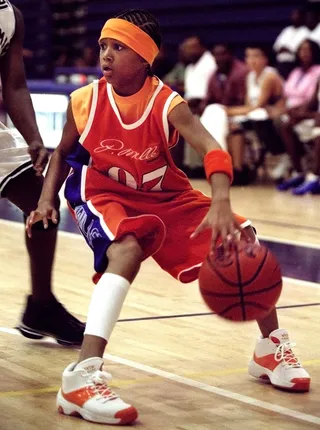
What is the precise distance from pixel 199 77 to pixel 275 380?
927cm

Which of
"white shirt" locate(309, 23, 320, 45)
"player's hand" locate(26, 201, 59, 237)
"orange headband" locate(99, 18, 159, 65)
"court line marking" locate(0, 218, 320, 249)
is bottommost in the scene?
"court line marking" locate(0, 218, 320, 249)

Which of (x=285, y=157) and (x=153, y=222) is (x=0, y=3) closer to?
(x=153, y=222)

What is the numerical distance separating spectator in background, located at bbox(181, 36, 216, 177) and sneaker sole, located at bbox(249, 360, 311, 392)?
8.40m

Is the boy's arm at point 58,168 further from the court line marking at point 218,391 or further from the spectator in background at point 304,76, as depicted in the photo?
the spectator in background at point 304,76

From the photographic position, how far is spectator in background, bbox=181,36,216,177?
40.6 ft

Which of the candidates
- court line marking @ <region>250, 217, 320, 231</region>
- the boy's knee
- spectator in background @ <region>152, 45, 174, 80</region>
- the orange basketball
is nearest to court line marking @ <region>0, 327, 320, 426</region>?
the orange basketball

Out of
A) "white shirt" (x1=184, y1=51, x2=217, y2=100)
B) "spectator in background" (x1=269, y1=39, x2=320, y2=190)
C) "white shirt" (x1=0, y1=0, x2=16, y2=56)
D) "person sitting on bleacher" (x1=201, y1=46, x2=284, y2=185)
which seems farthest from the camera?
"white shirt" (x1=184, y1=51, x2=217, y2=100)

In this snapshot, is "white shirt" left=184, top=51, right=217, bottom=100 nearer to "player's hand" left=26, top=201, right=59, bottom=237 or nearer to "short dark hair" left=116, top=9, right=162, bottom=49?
"short dark hair" left=116, top=9, right=162, bottom=49

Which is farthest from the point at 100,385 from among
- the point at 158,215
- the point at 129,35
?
the point at 129,35

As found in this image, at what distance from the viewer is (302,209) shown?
9609 mm

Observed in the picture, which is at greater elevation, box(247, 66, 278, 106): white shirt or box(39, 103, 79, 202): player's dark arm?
box(39, 103, 79, 202): player's dark arm

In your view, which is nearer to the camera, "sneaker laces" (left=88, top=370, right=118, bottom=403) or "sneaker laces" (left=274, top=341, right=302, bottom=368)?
"sneaker laces" (left=88, top=370, right=118, bottom=403)

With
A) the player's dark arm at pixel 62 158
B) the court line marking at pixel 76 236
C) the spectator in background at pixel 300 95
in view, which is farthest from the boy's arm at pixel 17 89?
the spectator in background at pixel 300 95

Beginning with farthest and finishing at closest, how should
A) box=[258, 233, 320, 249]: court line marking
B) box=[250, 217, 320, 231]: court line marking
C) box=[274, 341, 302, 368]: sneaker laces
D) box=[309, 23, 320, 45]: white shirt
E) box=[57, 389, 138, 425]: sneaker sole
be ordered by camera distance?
1. box=[309, 23, 320, 45]: white shirt
2. box=[250, 217, 320, 231]: court line marking
3. box=[258, 233, 320, 249]: court line marking
4. box=[274, 341, 302, 368]: sneaker laces
5. box=[57, 389, 138, 425]: sneaker sole
